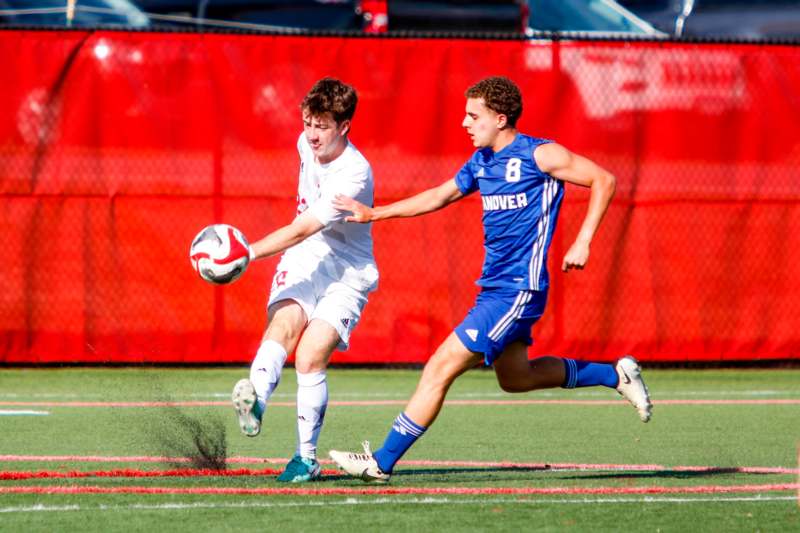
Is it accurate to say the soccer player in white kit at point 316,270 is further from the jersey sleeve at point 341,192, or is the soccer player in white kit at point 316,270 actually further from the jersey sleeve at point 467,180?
the jersey sleeve at point 467,180

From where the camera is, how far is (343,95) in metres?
7.43

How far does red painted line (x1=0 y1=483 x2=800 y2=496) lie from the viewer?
690 centimetres

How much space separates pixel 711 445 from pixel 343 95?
3.45m

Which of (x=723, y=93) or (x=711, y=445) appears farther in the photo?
(x=723, y=93)

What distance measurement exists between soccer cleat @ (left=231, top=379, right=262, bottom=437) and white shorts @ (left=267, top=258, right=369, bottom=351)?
2.44ft

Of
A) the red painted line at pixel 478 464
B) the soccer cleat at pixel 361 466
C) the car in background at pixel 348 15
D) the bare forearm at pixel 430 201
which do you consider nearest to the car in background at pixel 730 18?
the car in background at pixel 348 15

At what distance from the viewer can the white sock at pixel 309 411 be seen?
291 inches

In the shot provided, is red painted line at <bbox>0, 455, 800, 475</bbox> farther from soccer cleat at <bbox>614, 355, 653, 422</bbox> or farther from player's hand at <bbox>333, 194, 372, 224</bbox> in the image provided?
player's hand at <bbox>333, 194, 372, 224</bbox>

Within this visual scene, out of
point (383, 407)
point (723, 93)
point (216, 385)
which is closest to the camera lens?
point (383, 407)

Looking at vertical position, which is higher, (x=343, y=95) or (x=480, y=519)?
(x=343, y=95)

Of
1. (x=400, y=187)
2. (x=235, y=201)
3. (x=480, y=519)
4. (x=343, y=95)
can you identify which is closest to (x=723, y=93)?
(x=400, y=187)

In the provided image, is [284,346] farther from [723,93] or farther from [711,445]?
[723,93]

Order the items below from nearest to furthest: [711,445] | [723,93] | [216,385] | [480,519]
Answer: [480,519]
[711,445]
[216,385]
[723,93]

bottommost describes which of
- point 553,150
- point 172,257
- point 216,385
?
point 216,385
